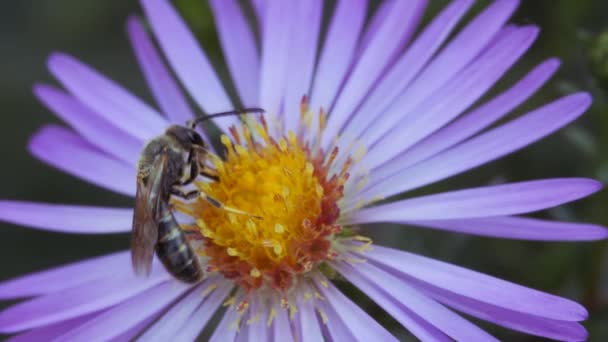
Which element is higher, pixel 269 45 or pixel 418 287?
pixel 269 45

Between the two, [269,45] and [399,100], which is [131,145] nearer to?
[269,45]

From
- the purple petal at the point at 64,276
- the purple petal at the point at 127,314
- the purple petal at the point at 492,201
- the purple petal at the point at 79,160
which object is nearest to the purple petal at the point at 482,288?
the purple petal at the point at 492,201

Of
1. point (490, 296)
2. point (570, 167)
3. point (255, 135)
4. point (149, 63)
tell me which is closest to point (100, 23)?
point (149, 63)

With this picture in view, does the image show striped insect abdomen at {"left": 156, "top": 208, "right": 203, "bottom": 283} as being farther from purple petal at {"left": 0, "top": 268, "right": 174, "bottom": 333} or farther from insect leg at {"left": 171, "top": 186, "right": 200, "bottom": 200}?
purple petal at {"left": 0, "top": 268, "right": 174, "bottom": 333}

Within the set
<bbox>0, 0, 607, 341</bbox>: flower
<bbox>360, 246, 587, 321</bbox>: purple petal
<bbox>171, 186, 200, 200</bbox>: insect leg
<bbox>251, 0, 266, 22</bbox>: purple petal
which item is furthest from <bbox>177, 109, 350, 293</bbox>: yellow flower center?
<bbox>251, 0, 266, 22</bbox>: purple petal

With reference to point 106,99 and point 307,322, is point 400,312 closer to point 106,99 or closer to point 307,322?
point 307,322

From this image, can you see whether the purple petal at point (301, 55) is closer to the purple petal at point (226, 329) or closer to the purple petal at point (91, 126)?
the purple petal at point (91, 126)
